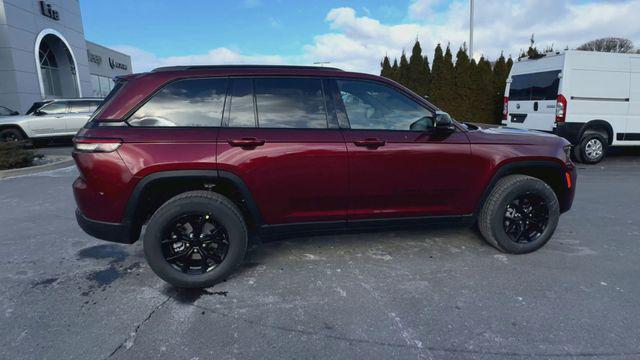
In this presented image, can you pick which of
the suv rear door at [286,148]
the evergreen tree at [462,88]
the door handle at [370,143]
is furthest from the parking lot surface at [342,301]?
the evergreen tree at [462,88]

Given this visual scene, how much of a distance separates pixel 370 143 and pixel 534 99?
7416mm

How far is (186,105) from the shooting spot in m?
2.95

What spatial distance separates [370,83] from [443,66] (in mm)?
13924

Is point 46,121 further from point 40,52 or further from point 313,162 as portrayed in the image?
point 313,162

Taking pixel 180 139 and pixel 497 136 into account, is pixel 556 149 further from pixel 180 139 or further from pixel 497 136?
pixel 180 139

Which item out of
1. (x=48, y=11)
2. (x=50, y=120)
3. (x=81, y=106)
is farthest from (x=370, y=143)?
(x=48, y=11)

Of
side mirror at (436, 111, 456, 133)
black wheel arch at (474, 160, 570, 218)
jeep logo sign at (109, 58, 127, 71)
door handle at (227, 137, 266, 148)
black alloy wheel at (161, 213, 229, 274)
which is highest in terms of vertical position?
jeep logo sign at (109, 58, 127, 71)

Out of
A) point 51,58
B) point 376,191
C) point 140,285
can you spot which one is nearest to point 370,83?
point 376,191

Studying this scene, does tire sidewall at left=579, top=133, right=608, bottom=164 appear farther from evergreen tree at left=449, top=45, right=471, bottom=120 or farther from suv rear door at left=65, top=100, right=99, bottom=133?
suv rear door at left=65, top=100, right=99, bottom=133

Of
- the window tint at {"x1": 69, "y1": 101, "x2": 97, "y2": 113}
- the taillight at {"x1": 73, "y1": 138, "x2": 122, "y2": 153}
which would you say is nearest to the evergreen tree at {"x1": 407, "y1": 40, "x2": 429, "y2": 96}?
the window tint at {"x1": 69, "y1": 101, "x2": 97, "y2": 113}

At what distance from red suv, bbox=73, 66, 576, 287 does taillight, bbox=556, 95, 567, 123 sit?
5.49 m

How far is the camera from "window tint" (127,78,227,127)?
2887 millimetres

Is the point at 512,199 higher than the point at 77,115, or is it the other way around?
the point at 77,115

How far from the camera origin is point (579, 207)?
5.15 meters
